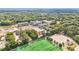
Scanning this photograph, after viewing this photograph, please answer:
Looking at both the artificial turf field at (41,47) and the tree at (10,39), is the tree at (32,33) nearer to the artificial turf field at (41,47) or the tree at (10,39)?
the artificial turf field at (41,47)

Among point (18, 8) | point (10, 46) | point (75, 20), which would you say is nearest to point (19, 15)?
point (18, 8)

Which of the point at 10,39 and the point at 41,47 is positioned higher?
the point at 10,39

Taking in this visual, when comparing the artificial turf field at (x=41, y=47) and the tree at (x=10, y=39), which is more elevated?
the tree at (x=10, y=39)

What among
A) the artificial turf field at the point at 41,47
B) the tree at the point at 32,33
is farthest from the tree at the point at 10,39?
the tree at the point at 32,33

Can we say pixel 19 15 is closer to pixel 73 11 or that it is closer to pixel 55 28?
pixel 55 28

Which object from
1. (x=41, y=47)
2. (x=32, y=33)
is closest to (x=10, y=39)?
(x=32, y=33)

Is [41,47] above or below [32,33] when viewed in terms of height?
below

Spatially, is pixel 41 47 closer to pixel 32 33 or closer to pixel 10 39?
pixel 32 33

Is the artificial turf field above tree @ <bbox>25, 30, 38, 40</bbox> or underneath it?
underneath

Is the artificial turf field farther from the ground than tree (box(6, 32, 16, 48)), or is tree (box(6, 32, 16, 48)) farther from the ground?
tree (box(6, 32, 16, 48))

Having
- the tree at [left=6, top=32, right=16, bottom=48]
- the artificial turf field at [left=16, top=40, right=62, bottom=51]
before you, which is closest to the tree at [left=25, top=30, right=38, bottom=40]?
the artificial turf field at [left=16, top=40, right=62, bottom=51]

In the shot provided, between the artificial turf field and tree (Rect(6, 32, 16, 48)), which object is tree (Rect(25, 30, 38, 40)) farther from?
tree (Rect(6, 32, 16, 48))
